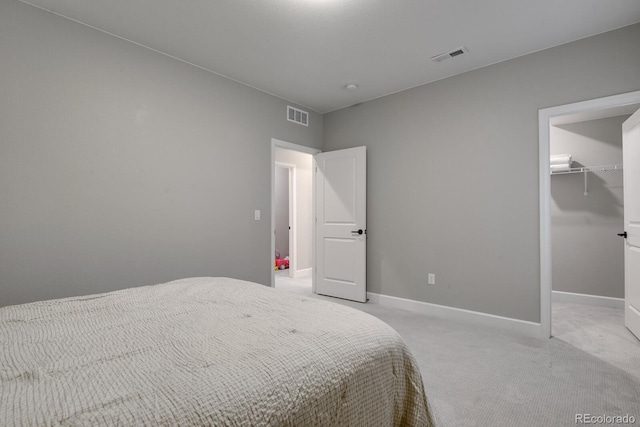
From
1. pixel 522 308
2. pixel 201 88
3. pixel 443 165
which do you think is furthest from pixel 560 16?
pixel 201 88

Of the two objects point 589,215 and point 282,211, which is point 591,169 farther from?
point 282,211

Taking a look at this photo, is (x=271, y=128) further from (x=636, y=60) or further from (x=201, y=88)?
(x=636, y=60)

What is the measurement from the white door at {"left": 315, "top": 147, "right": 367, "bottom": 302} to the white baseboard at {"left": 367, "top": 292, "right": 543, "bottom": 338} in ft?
1.14

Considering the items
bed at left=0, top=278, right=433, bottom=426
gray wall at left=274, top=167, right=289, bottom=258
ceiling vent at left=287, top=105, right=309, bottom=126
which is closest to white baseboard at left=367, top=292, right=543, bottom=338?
bed at left=0, top=278, right=433, bottom=426

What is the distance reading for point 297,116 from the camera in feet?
14.4

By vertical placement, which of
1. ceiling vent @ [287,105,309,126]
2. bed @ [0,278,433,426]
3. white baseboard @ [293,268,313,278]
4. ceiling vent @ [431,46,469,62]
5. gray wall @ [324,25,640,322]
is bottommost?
white baseboard @ [293,268,313,278]

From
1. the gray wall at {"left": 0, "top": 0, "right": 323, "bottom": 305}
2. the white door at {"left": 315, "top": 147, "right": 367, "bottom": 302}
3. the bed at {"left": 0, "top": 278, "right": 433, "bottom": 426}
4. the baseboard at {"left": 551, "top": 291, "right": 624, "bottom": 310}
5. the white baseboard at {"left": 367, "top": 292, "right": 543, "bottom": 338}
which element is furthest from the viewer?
the white door at {"left": 315, "top": 147, "right": 367, "bottom": 302}

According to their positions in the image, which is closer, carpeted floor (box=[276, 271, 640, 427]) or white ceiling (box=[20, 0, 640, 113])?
carpeted floor (box=[276, 271, 640, 427])

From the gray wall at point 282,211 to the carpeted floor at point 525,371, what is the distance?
4056 mm

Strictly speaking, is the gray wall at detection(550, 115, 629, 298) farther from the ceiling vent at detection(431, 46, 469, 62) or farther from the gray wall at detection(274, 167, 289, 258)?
the gray wall at detection(274, 167, 289, 258)

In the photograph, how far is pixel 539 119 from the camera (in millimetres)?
3014

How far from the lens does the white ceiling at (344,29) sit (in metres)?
2.35

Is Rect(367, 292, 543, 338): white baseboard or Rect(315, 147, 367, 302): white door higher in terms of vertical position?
Rect(315, 147, 367, 302): white door

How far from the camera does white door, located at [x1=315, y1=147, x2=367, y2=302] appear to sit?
4.24 m
